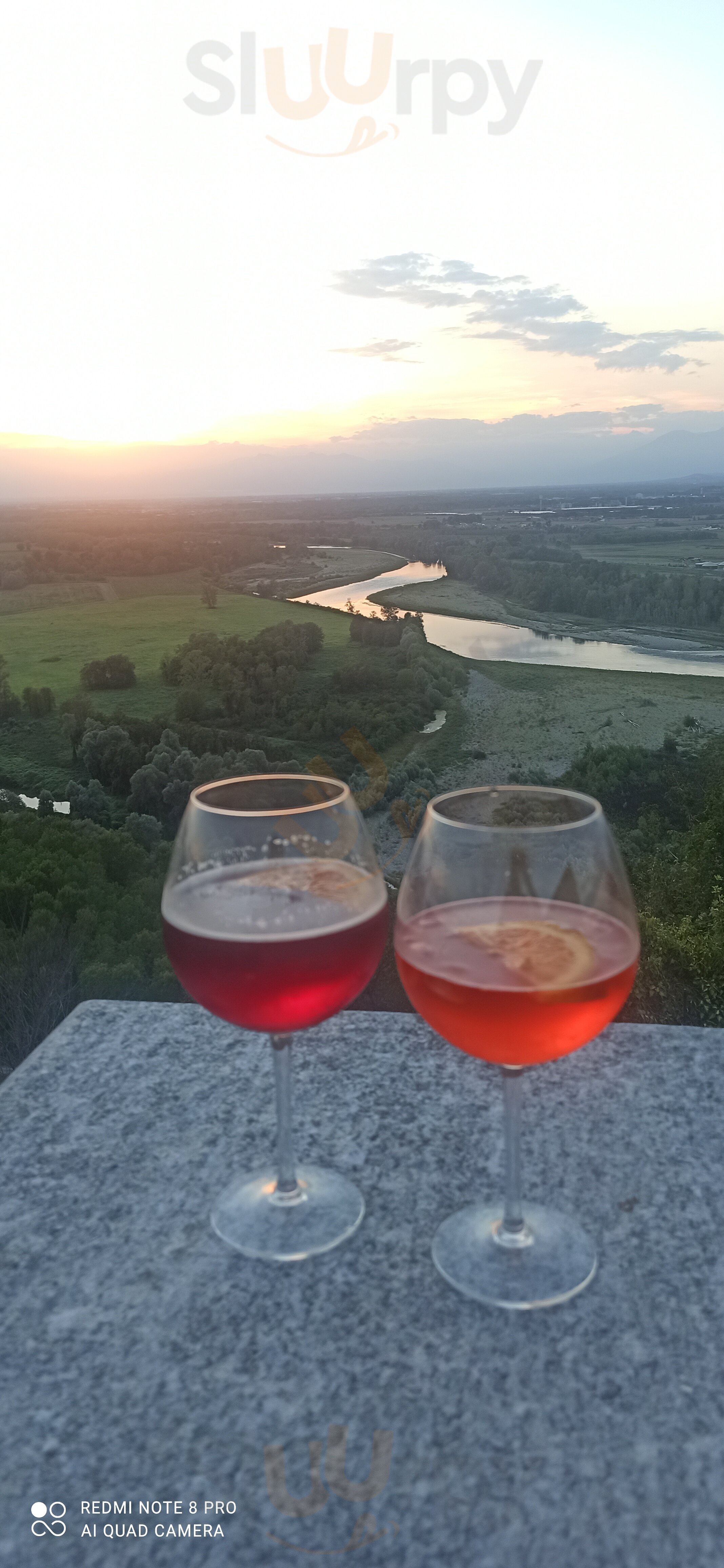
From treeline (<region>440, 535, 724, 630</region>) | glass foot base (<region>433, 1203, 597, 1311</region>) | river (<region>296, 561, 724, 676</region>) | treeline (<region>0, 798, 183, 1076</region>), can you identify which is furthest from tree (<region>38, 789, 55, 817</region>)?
glass foot base (<region>433, 1203, 597, 1311</region>)

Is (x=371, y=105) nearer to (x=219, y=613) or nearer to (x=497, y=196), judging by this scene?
(x=497, y=196)

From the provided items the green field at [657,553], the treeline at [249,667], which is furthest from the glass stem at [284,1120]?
the green field at [657,553]

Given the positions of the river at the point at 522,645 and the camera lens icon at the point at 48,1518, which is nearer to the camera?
the camera lens icon at the point at 48,1518

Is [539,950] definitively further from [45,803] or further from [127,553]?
[127,553]

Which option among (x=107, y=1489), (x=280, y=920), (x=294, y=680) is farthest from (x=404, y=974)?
(x=294, y=680)

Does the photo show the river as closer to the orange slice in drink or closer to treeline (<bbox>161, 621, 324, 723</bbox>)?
treeline (<bbox>161, 621, 324, 723</bbox>)

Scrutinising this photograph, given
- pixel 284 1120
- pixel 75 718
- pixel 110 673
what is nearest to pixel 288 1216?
pixel 284 1120

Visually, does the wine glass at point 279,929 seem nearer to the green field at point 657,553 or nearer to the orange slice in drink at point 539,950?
the orange slice in drink at point 539,950
